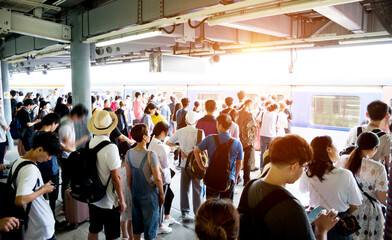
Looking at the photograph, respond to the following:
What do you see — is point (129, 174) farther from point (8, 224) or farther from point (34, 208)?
point (8, 224)

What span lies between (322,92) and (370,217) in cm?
730

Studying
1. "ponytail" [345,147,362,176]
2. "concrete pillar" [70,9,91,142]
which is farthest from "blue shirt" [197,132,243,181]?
"concrete pillar" [70,9,91,142]

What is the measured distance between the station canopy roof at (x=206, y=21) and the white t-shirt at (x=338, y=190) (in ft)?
6.28

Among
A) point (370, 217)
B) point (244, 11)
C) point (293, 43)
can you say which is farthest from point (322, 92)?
point (370, 217)

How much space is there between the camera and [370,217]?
8.56ft

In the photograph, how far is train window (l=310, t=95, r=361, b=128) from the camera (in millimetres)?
8469

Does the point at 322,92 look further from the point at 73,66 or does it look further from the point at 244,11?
the point at 73,66

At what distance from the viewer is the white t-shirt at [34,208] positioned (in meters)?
2.29

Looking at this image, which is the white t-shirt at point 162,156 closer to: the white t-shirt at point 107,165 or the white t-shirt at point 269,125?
the white t-shirt at point 107,165

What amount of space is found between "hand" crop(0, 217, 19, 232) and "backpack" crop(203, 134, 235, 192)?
224 cm

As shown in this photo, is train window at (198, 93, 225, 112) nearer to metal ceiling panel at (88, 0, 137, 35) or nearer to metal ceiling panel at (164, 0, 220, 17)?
metal ceiling panel at (88, 0, 137, 35)

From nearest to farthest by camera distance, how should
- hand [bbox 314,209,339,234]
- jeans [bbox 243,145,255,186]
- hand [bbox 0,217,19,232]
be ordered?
hand [bbox 314,209,339,234], hand [bbox 0,217,19,232], jeans [bbox 243,145,255,186]

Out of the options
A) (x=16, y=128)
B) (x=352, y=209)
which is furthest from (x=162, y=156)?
(x=16, y=128)

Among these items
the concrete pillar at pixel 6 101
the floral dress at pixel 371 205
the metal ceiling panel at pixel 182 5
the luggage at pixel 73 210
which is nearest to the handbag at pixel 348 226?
the floral dress at pixel 371 205
